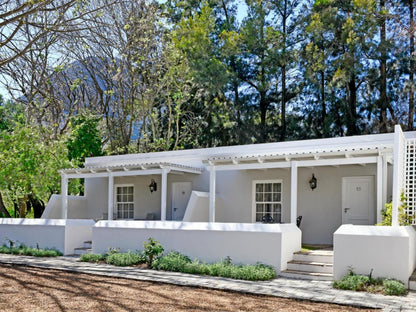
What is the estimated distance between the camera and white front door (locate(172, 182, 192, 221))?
611 inches

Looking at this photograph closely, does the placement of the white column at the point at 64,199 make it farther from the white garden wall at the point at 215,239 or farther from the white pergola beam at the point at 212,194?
the white pergola beam at the point at 212,194

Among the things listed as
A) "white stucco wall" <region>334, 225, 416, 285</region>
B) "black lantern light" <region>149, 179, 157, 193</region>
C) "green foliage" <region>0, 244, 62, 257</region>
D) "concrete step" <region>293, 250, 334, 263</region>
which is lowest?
"green foliage" <region>0, 244, 62, 257</region>

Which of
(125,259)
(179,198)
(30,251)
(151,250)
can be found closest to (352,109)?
(179,198)

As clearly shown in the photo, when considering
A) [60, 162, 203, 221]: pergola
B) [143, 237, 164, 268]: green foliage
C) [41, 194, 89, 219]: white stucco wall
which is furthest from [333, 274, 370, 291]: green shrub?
[41, 194, 89, 219]: white stucco wall

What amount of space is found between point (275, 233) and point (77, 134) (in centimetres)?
1430

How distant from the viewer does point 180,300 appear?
23.9 ft

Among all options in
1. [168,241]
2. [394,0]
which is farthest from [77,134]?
[394,0]

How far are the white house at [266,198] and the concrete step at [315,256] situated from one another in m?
0.20

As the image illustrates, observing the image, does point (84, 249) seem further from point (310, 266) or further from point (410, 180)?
point (410, 180)

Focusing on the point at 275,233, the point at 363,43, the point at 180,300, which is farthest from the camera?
the point at 363,43

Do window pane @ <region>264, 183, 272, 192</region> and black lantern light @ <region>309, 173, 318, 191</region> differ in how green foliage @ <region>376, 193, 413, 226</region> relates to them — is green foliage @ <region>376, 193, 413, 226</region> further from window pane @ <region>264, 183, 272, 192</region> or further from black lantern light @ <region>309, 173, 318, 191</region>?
window pane @ <region>264, 183, 272, 192</region>

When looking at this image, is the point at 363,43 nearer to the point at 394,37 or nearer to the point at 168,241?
the point at 394,37

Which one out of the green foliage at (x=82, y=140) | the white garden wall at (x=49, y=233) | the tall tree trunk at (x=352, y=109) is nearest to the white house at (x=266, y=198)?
the white garden wall at (x=49, y=233)

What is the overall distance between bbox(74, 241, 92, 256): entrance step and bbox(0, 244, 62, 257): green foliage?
1.70 feet
